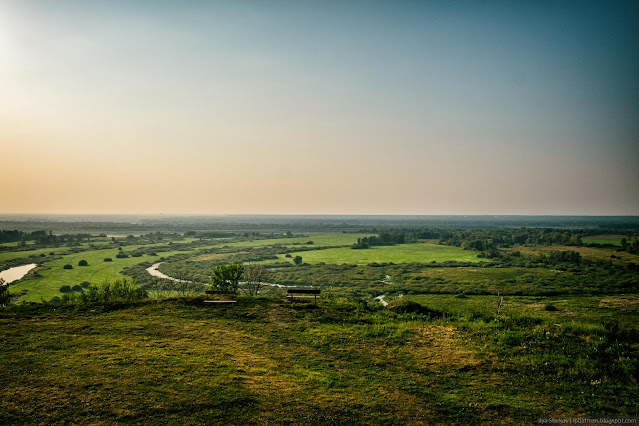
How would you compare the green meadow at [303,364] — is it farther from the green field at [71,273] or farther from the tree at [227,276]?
the green field at [71,273]

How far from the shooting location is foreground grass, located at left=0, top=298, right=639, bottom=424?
1043 cm

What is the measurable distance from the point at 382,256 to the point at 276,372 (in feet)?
396

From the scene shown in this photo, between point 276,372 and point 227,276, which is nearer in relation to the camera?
point 276,372

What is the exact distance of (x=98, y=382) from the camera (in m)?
11.9

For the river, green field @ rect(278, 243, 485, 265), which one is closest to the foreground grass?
the river

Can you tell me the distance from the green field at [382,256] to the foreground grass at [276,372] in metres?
97.0

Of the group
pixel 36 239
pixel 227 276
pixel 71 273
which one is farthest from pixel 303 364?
pixel 36 239

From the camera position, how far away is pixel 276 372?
1343 centimetres

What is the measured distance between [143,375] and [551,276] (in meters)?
101

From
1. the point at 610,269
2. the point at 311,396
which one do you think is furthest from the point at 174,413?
the point at 610,269

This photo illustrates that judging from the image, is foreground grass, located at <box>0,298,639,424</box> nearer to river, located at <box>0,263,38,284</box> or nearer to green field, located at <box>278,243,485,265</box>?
river, located at <box>0,263,38,284</box>

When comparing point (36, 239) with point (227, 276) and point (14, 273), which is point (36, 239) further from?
point (227, 276)

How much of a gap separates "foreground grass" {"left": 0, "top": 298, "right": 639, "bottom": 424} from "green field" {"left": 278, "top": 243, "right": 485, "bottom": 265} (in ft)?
318

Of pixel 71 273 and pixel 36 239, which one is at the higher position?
pixel 36 239
